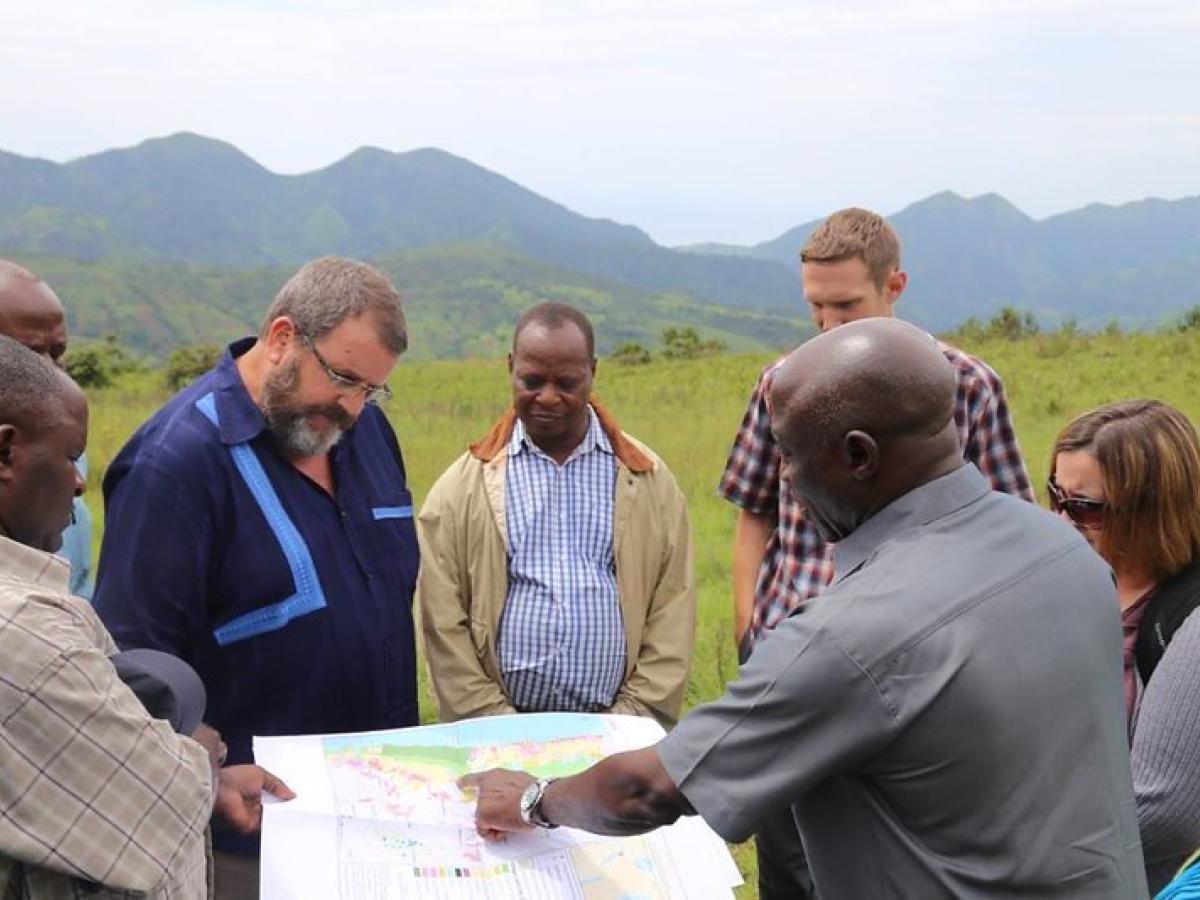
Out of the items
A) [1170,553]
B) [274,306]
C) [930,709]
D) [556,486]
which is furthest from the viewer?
[556,486]

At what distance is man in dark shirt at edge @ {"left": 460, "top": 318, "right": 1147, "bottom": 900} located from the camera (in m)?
1.74

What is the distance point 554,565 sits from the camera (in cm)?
359

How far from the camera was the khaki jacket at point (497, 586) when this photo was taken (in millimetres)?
3527

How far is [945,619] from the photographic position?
5.74 ft

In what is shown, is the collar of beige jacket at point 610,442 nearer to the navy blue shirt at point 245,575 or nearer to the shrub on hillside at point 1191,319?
the navy blue shirt at point 245,575

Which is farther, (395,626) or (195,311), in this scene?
(195,311)

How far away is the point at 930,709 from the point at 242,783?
1364 mm

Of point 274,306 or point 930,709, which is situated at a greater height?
point 274,306

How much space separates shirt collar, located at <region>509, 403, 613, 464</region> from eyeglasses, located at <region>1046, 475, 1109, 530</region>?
136 centimetres

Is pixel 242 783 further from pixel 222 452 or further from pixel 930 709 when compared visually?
pixel 930 709

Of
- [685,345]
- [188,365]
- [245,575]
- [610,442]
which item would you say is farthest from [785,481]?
[685,345]

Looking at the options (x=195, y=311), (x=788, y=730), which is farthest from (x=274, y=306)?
(x=195, y=311)

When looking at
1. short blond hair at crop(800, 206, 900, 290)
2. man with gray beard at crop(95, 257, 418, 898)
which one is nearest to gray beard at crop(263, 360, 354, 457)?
man with gray beard at crop(95, 257, 418, 898)

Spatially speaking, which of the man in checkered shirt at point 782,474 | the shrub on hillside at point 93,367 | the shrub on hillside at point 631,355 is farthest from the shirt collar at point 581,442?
the shrub on hillside at point 631,355
